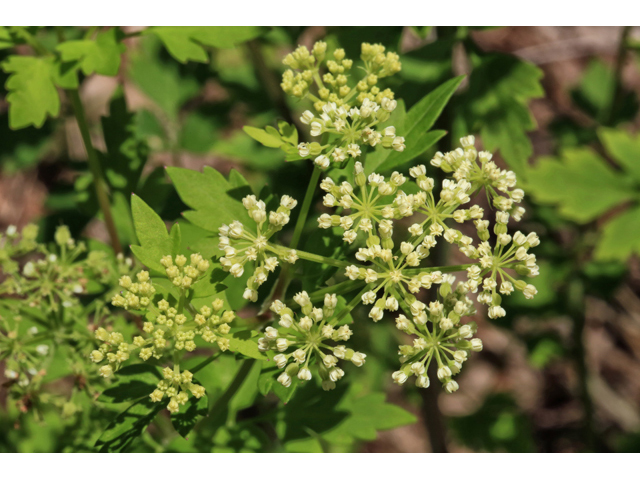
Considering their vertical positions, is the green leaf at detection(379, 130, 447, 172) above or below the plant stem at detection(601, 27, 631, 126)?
above

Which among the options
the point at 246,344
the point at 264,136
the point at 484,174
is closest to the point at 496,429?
the point at 484,174

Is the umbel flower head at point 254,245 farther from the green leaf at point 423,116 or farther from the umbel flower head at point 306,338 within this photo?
the green leaf at point 423,116

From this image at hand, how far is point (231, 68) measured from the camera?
210 inches

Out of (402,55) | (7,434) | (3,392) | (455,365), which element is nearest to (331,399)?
(455,365)

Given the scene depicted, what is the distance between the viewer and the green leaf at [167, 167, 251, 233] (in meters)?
2.35

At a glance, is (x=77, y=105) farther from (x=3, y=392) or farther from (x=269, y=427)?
(x=3, y=392)

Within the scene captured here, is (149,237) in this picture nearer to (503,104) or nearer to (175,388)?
(175,388)

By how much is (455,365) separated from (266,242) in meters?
0.85

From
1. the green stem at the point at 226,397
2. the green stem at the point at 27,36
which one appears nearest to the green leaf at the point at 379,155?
the green stem at the point at 226,397

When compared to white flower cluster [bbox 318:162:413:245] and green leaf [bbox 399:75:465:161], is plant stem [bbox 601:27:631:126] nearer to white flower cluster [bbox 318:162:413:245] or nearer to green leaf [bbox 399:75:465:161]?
green leaf [bbox 399:75:465:161]

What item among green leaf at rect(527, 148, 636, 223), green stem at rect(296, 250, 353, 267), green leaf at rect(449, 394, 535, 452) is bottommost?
green leaf at rect(449, 394, 535, 452)

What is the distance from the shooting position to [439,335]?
217cm

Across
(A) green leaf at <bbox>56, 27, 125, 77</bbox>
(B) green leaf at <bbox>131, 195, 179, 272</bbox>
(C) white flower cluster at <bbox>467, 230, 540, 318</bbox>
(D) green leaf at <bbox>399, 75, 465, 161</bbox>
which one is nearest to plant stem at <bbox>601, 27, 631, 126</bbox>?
(D) green leaf at <bbox>399, 75, 465, 161</bbox>

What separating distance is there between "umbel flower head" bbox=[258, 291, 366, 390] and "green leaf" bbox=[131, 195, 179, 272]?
0.46m
